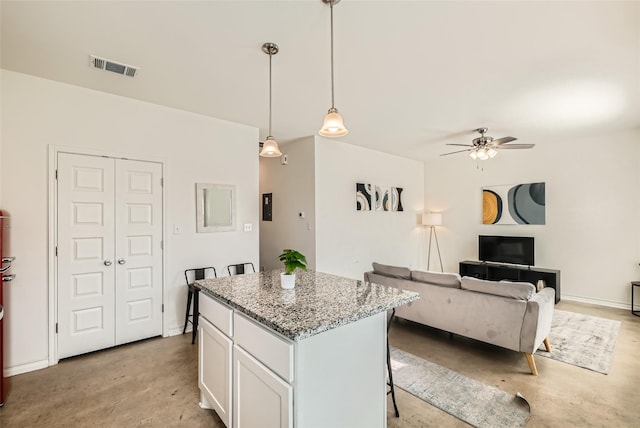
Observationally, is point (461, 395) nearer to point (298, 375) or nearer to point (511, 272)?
point (298, 375)

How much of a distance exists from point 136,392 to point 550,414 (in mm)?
3173

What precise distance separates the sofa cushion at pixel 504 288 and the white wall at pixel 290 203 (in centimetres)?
234

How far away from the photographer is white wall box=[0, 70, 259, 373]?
271 centimetres

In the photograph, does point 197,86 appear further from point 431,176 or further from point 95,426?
point 431,176

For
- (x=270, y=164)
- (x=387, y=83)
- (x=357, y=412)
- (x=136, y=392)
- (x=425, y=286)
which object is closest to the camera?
(x=357, y=412)

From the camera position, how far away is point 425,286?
3.29 meters

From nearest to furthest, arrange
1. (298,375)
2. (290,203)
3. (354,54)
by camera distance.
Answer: (298,375)
(354,54)
(290,203)

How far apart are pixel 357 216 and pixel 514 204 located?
3.04 metres

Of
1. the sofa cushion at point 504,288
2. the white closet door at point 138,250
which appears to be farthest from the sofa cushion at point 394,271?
the white closet door at point 138,250

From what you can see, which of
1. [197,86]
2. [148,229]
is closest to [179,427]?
[148,229]

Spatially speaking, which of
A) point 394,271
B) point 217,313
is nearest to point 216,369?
point 217,313

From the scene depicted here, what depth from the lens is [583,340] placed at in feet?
11.2

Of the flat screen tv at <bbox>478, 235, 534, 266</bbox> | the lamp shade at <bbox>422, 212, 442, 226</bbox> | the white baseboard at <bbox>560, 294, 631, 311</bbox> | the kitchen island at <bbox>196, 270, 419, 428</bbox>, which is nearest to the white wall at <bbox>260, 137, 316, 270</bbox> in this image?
the kitchen island at <bbox>196, 270, 419, 428</bbox>

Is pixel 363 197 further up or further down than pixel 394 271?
further up
